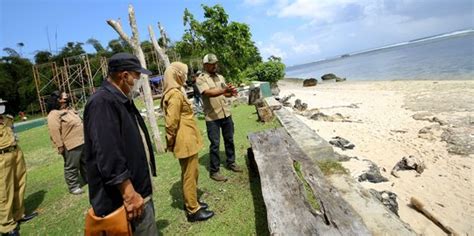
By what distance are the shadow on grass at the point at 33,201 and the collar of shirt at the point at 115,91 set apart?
415 centimetres

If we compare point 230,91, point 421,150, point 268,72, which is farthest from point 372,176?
point 268,72

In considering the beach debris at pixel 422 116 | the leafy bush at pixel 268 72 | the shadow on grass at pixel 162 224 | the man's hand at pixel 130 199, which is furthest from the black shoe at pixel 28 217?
the leafy bush at pixel 268 72

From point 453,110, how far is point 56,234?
455 inches

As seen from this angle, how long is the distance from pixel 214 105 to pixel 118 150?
2.72m

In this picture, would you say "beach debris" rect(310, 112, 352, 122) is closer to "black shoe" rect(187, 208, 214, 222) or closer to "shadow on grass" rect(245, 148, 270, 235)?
"shadow on grass" rect(245, 148, 270, 235)

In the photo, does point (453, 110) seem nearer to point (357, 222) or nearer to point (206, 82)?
point (206, 82)

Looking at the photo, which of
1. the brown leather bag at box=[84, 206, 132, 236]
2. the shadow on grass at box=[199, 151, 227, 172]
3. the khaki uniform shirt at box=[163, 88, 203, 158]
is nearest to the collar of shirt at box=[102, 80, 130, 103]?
the brown leather bag at box=[84, 206, 132, 236]

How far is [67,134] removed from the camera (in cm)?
537

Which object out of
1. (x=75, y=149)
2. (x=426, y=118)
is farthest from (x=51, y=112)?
(x=426, y=118)

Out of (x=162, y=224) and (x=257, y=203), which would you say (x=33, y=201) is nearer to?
(x=162, y=224)

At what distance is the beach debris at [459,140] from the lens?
6252mm

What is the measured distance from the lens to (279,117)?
827cm

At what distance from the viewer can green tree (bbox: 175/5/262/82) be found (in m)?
12.8

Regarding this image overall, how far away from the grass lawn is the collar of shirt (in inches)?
75.6
